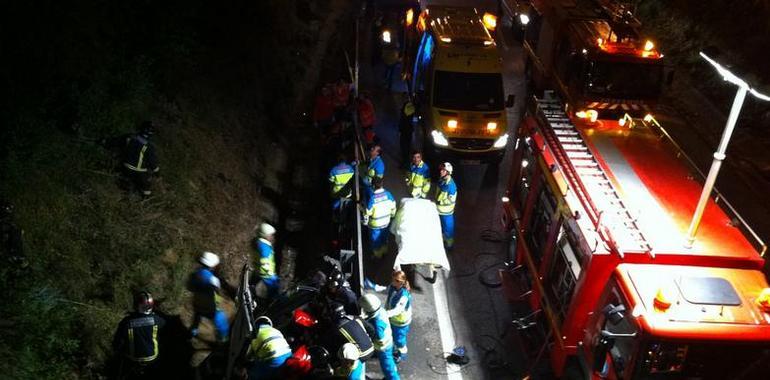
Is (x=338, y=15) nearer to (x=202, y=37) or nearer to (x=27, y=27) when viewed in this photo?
(x=202, y=37)

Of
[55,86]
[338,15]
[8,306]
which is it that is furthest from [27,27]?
[338,15]

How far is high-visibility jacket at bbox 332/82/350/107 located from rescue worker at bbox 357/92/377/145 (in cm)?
56

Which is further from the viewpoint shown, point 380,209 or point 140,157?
point 380,209

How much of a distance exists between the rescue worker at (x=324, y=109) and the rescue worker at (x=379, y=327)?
266 inches

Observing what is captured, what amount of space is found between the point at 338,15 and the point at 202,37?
10.7 m

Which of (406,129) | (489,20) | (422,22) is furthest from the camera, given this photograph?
(489,20)

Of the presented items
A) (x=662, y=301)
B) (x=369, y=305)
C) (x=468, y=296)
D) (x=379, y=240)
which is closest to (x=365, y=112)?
(x=379, y=240)

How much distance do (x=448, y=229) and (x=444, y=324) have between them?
191 cm

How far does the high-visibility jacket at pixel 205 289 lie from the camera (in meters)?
7.14

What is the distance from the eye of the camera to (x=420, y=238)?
8.76 meters

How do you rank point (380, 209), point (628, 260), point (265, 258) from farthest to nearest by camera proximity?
point (380, 209), point (265, 258), point (628, 260)

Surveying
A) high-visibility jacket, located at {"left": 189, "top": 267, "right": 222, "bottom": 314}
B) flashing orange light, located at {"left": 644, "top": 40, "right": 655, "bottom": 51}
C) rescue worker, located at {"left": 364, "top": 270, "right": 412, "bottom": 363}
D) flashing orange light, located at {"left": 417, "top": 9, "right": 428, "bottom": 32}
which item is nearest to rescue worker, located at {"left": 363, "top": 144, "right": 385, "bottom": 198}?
rescue worker, located at {"left": 364, "top": 270, "right": 412, "bottom": 363}

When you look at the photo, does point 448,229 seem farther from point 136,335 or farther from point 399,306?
point 136,335

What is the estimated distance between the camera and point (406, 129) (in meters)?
12.5
